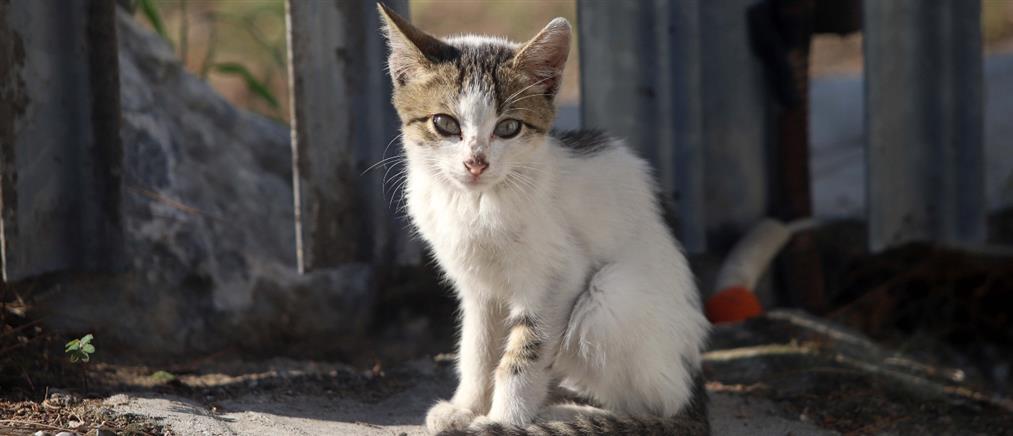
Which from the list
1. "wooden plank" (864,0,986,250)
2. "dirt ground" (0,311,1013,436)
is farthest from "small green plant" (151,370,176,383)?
"wooden plank" (864,0,986,250)

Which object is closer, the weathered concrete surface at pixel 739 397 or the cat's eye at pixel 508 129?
the cat's eye at pixel 508 129

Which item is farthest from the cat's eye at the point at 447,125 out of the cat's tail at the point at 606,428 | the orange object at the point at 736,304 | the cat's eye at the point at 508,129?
the orange object at the point at 736,304

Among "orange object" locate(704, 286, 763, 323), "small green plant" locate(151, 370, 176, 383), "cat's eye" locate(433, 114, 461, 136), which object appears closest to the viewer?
"cat's eye" locate(433, 114, 461, 136)

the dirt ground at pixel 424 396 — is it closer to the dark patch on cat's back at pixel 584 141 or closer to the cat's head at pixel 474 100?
the cat's head at pixel 474 100

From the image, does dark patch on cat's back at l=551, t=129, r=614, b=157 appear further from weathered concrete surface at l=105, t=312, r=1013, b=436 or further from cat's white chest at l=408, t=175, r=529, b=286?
weathered concrete surface at l=105, t=312, r=1013, b=436

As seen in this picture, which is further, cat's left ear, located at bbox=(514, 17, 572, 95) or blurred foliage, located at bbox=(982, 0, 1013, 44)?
blurred foliage, located at bbox=(982, 0, 1013, 44)

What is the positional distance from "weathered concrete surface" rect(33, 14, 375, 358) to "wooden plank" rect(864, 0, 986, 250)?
2.75m

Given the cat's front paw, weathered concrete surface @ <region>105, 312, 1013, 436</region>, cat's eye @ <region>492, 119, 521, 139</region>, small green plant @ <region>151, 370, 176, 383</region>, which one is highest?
cat's eye @ <region>492, 119, 521, 139</region>

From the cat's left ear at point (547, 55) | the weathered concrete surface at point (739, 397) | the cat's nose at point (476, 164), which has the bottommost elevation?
the weathered concrete surface at point (739, 397)

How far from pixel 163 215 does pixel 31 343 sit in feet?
3.30

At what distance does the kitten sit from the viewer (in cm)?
316

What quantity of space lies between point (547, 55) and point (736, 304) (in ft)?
7.13

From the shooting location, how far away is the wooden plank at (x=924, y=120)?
4953mm

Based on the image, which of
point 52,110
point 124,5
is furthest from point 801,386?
point 124,5
